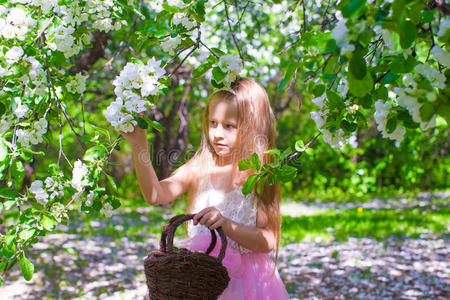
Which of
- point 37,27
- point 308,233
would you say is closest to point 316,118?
point 37,27

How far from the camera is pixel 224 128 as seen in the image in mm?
1899

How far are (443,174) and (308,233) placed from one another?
5111 mm

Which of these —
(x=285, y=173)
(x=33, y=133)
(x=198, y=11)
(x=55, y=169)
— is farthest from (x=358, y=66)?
(x=33, y=133)

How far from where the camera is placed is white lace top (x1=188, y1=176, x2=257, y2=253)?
1880mm

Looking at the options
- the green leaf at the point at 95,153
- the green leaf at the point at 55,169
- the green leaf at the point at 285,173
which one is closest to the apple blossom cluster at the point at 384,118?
the green leaf at the point at 285,173

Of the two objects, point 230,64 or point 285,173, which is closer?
point 285,173

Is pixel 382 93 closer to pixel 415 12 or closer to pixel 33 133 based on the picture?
pixel 415 12

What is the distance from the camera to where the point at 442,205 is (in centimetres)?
721

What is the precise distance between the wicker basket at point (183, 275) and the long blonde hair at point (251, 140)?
548 millimetres

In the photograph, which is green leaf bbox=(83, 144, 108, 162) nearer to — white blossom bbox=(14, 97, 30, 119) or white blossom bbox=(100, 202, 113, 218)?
white blossom bbox=(100, 202, 113, 218)

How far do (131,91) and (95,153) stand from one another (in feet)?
0.83

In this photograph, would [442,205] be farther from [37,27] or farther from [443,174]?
[37,27]

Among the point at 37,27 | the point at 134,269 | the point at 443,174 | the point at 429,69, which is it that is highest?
the point at 37,27

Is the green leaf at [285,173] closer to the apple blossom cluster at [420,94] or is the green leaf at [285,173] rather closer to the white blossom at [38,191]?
the apple blossom cluster at [420,94]
